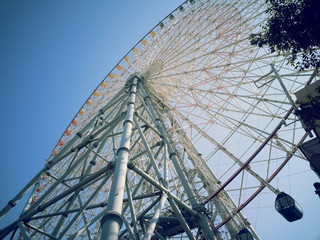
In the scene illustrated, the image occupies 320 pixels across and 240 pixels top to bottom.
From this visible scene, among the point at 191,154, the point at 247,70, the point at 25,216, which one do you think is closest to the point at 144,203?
the point at 191,154

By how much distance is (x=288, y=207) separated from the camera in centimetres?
912

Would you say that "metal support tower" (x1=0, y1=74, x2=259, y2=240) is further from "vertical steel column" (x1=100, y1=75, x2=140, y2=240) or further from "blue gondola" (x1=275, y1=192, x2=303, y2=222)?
"blue gondola" (x1=275, y1=192, x2=303, y2=222)

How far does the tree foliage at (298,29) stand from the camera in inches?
253

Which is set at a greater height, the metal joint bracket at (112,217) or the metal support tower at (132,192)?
the metal support tower at (132,192)

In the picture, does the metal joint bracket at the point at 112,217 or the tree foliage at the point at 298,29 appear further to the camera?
the tree foliage at the point at 298,29

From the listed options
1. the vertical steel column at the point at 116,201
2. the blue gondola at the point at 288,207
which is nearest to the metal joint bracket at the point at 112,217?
the vertical steel column at the point at 116,201

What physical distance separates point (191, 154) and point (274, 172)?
14.3 ft

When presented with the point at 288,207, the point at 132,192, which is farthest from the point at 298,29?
the point at 132,192

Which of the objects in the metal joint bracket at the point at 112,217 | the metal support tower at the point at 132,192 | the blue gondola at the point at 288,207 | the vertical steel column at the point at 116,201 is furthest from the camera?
the blue gondola at the point at 288,207

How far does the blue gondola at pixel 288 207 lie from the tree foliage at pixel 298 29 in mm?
5365

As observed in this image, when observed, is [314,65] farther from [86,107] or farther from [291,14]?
[86,107]

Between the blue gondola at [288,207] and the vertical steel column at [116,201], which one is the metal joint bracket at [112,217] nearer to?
the vertical steel column at [116,201]

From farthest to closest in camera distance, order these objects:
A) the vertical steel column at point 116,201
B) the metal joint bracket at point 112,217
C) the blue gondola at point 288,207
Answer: the blue gondola at point 288,207 → the metal joint bracket at point 112,217 → the vertical steel column at point 116,201

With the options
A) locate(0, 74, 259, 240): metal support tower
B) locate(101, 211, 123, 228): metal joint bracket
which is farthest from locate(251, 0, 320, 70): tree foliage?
locate(101, 211, 123, 228): metal joint bracket
